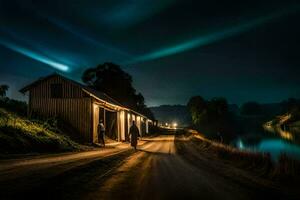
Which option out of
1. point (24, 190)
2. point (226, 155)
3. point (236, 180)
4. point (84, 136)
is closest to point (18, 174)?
point (24, 190)

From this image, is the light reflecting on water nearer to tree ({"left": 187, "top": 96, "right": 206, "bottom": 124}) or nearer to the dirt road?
the dirt road

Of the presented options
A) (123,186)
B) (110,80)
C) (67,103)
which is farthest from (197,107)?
(123,186)

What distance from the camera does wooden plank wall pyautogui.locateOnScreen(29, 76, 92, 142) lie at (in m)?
25.2

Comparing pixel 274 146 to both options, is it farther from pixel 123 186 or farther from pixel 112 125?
pixel 123 186

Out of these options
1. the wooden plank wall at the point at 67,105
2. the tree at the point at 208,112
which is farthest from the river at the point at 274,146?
the tree at the point at 208,112

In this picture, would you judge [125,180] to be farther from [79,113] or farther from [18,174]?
[79,113]

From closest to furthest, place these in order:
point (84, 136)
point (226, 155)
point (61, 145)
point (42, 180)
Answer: point (42, 180) → point (226, 155) → point (61, 145) → point (84, 136)

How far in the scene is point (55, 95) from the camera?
86.1 ft

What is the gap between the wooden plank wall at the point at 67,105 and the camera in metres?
25.2

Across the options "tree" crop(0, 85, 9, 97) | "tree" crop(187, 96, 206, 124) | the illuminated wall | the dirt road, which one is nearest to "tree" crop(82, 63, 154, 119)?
the illuminated wall

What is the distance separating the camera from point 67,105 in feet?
84.6

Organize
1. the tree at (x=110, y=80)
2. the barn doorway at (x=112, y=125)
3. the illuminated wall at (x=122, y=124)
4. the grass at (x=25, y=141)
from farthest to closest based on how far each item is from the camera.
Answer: the tree at (x=110, y=80)
the illuminated wall at (x=122, y=124)
the barn doorway at (x=112, y=125)
the grass at (x=25, y=141)

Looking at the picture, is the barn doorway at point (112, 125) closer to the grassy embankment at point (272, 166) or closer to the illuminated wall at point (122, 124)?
the illuminated wall at point (122, 124)

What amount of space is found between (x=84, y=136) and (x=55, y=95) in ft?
16.7
